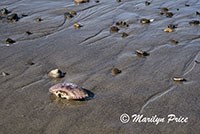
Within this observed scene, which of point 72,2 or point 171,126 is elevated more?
point 72,2

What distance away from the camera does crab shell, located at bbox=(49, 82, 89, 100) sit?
12.6 feet

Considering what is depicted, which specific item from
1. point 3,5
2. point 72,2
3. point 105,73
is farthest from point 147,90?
point 3,5

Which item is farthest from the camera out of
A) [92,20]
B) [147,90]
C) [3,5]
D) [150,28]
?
[3,5]

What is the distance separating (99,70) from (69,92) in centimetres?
106

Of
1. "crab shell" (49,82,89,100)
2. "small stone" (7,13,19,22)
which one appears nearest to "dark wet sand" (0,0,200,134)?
"crab shell" (49,82,89,100)

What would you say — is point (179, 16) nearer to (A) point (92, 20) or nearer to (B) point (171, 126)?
(A) point (92, 20)

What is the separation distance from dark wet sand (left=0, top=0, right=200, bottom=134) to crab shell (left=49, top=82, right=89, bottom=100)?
0.08 metres

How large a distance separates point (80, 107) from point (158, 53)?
236 cm

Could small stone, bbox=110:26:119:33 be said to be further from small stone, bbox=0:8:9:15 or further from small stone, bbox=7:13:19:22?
small stone, bbox=0:8:9:15

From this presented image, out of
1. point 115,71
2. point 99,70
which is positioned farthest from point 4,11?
point 115,71

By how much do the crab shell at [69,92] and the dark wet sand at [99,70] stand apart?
0.27 feet

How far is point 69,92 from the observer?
387 cm

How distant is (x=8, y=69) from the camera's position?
480 centimetres

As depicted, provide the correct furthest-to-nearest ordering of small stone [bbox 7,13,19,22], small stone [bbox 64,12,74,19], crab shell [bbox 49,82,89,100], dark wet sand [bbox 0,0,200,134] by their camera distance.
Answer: small stone [bbox 64,12,74,19]
small stone [bbox 7,13,19,22]
crab shell [bbox 49,82,89,100]
dark wet sand [bbox 0,0,200,134]
